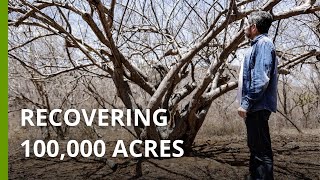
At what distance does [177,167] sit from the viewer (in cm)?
479

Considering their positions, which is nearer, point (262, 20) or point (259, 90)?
point (259, 90)

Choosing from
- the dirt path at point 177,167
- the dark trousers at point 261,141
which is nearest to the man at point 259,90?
the dark trousers at point 261,141

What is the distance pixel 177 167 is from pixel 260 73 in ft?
6.59

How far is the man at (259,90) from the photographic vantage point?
10.5 feet

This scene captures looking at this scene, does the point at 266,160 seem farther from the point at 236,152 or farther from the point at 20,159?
the point at 20,159

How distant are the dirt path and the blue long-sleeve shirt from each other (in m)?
1.38

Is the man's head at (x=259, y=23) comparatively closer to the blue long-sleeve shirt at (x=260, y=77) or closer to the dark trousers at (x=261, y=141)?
the blue long-sleeve shirt at (x=260, y=77)

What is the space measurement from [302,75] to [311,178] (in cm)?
914

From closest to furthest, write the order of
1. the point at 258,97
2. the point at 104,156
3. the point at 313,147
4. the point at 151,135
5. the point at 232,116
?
the point at 258,97
the point at 151,135
the point at 104,156
the point at 313,147
the point at 232,116

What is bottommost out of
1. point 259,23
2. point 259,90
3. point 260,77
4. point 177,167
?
point 177,167

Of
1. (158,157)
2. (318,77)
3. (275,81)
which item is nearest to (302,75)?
(318,77)

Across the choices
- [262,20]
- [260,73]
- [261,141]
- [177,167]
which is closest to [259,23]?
[262,20]

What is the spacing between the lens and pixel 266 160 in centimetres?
Result: 343

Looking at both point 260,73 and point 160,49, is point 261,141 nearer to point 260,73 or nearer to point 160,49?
point 260,73
